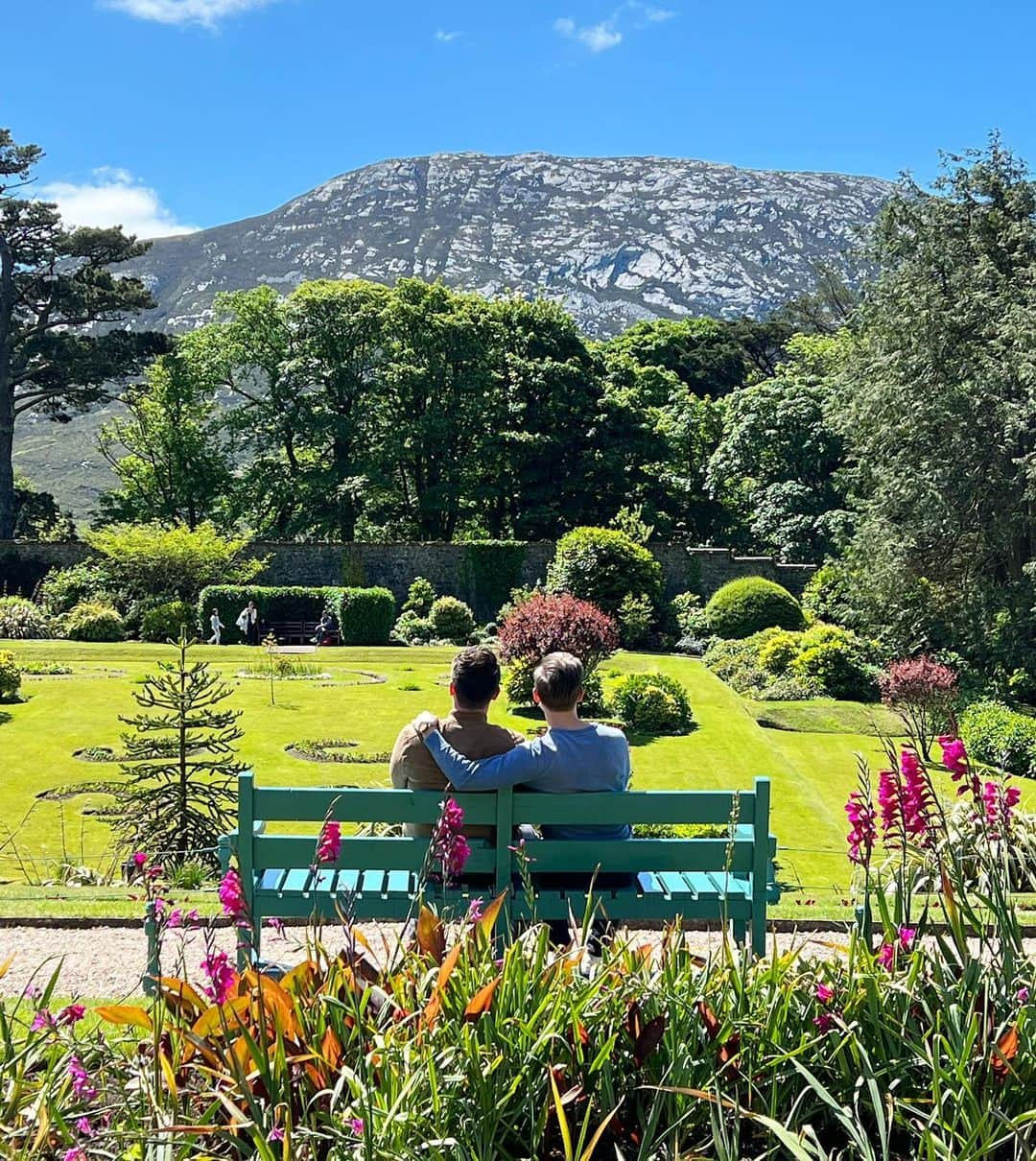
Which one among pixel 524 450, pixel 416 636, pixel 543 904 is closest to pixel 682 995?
pixel 543 904

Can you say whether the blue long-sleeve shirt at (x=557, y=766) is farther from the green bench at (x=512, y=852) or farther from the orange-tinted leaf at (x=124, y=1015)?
the orange-tinted leaf at (x=124, y=1015)

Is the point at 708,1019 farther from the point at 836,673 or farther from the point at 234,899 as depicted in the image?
the point at 836,673

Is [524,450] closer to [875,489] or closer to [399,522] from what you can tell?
[399,522]

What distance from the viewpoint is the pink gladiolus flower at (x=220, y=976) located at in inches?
96.9

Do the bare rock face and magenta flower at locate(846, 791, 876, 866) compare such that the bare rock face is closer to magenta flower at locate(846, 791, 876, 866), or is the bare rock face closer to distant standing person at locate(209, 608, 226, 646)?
distant standing person at locate(209, 608, 226, 646)

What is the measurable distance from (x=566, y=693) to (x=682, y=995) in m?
1.59

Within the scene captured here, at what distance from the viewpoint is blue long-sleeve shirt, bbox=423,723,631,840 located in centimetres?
386

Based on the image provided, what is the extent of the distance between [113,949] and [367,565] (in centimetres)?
2297

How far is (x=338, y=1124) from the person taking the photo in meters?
2.19

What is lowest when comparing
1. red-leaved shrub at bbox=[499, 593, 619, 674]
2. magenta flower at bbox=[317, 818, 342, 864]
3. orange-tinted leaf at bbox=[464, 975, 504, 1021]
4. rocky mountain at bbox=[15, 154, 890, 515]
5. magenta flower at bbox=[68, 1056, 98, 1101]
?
red-leaved shrub at bbox=[499, 593, 619, 674]

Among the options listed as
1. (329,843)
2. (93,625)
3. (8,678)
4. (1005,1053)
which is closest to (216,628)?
(93,625)

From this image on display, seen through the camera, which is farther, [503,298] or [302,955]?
[503,298]

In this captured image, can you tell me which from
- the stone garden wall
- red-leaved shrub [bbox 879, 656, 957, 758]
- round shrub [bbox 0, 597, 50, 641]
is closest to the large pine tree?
the stone garden wall

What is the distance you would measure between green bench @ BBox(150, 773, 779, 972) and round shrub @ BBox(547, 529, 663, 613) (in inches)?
684
